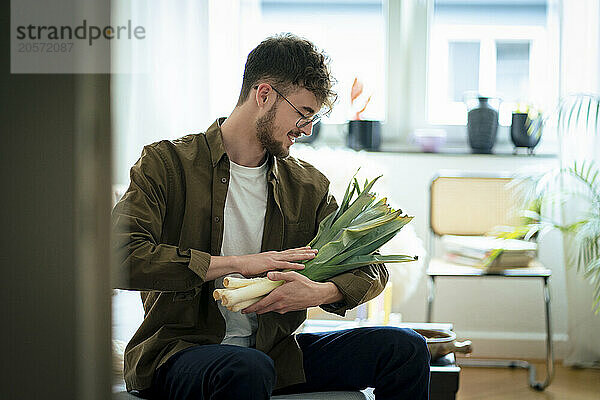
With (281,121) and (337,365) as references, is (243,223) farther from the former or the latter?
(337,365)

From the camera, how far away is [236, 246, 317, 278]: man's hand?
1.55m

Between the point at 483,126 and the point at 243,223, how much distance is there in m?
2.29

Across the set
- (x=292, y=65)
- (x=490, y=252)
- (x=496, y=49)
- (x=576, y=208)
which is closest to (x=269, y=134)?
(x=292, y=65)

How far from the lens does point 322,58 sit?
176 cm

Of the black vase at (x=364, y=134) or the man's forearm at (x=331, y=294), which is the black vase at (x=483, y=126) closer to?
the black vase at (x=364, y=134)

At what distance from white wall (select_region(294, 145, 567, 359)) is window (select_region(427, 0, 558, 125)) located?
38 cm

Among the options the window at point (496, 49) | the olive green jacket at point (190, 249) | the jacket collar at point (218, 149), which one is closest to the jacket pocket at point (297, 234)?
the olive green jacket at point (190, 249)

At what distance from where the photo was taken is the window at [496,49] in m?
3.92

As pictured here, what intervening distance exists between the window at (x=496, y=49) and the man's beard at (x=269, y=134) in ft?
7.71

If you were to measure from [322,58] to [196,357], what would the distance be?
75 centimetres

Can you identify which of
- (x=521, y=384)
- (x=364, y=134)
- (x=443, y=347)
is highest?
(x=364, y=134)

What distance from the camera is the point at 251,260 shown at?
5.11 feet

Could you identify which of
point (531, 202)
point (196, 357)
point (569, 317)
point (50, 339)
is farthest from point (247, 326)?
point (569, 317)

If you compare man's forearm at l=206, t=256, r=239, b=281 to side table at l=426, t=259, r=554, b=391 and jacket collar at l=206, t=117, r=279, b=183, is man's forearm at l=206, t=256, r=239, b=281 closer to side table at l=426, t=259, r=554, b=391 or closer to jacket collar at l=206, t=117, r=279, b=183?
jacket collar at l=206, t=117, r=279, b=183
